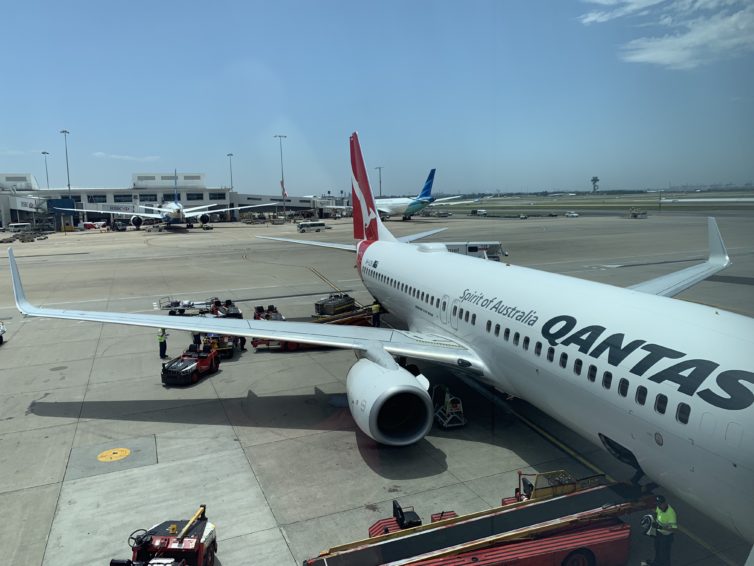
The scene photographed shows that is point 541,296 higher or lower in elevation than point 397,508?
higher

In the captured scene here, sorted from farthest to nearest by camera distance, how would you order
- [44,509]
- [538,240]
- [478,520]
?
[538,240] → [44,509] → [478,520]

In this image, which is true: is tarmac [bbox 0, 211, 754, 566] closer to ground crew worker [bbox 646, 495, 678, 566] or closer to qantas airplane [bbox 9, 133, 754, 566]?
ground crew worker [bbox 646, 495, 678, 566]

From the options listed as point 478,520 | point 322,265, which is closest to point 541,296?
point 478,520

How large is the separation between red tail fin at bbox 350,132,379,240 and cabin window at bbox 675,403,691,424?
62.2 feet

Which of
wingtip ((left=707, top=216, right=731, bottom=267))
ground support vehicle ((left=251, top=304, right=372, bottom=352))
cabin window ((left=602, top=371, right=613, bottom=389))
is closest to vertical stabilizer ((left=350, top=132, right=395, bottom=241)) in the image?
ground support vehicle ((left=251, top=304, right=372, bottom=352))

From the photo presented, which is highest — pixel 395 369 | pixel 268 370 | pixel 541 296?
pixel 541 296

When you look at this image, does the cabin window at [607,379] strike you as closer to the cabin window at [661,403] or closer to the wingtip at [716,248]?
the cabin window at [661,403]

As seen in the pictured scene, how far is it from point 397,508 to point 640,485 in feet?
14.8

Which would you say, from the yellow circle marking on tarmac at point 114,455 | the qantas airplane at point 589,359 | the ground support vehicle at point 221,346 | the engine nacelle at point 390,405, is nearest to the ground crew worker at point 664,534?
the qantas airplane at point 589,359

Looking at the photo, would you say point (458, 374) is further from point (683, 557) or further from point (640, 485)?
point (683, 557)

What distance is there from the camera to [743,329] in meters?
8.46

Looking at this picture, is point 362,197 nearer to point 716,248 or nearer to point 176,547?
point 716,248

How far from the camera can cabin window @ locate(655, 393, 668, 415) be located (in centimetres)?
800

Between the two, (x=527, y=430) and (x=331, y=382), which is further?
(x=331, y=382)
